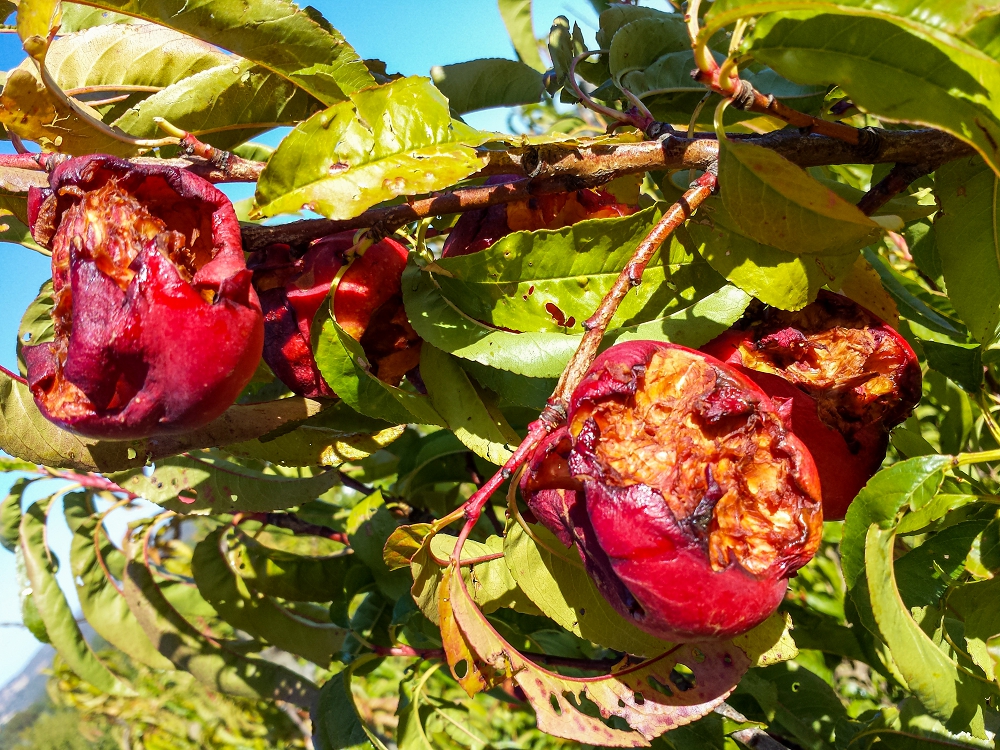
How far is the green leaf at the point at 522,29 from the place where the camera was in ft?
8.34

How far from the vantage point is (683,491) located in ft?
3.25

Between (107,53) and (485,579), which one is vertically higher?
(107,53)

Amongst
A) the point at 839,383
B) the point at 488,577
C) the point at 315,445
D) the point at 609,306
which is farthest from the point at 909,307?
the point at 315,445

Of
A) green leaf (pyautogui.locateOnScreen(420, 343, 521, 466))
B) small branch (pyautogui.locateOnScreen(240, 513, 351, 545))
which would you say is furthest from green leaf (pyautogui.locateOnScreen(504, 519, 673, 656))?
small branch (pyautogui.locateOnScreen(240, 513, 351, 545))

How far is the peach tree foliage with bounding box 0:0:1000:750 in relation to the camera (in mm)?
1048

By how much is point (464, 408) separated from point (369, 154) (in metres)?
0.52

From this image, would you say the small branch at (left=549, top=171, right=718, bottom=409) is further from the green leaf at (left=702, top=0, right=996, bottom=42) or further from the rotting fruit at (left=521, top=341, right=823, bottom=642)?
the green leaf at (left=702, top=0, right=996, bottom=42)

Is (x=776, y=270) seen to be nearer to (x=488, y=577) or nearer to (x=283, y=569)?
(x=488, y=577)

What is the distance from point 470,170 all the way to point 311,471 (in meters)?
2.17

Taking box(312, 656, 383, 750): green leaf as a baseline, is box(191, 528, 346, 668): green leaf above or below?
above

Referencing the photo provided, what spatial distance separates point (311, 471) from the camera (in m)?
3.04

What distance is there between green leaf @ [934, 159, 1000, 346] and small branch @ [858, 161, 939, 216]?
0.18 feet

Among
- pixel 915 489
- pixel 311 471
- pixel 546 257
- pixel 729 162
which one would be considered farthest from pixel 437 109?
pixel 311 471

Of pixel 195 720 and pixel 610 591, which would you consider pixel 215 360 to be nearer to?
pixel 610 591
